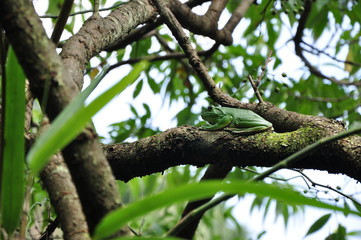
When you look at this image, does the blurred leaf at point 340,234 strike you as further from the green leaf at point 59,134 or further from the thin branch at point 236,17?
the green leaf at point 59,134

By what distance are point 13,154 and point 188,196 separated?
1.13 feet

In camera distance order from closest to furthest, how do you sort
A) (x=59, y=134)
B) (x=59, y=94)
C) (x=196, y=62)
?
1. (x=59, y=134)
2. (x=59, y=94)
3. (x=196, y=62)

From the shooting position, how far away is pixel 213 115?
257 centimetres

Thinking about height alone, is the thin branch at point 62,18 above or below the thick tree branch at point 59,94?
above

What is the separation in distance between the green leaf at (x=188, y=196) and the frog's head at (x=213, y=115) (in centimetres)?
160

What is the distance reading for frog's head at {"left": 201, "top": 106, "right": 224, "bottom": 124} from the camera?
8.08 feet

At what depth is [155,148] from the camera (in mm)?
1762

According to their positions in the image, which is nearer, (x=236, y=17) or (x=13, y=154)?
(x=13, y=154)

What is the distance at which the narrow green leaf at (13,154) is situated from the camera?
3.01 ft

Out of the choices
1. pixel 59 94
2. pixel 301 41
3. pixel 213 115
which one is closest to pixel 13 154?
pixel 59 94

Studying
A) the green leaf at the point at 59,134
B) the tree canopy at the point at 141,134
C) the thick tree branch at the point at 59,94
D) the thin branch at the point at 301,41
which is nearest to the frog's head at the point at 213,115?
the tree canopy at the point at 141,134

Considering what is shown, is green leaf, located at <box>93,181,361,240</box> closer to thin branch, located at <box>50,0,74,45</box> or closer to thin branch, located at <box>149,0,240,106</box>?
thin branch, located at <box>50,0,74,45</box>

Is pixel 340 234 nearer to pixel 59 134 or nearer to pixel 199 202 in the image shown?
pixel 199 202

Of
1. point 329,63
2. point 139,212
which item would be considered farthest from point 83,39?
point 329,63
